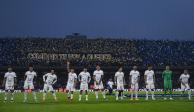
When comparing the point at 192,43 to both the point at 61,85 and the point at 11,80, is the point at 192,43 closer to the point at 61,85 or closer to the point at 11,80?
the point at 61,85

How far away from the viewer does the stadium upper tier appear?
63156 mm

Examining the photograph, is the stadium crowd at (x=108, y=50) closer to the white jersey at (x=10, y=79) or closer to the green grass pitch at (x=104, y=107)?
the white jersey at (x=10, y=79)

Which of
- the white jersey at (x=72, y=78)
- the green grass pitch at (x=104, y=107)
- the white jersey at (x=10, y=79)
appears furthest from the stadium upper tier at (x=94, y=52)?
the green grass pitch at (x=104, y=107)

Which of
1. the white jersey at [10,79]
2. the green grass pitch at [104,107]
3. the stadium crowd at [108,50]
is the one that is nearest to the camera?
the green grass pitch at [104,107]

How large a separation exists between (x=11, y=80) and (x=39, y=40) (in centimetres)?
3513

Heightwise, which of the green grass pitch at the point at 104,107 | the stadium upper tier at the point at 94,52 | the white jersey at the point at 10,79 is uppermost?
the stadium upper tier at the point at 94,52


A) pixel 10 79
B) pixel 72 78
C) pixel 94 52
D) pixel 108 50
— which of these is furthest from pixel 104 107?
pixel 108 50

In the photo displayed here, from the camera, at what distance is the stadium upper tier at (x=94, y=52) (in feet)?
207

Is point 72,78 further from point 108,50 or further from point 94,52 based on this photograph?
point 108,50

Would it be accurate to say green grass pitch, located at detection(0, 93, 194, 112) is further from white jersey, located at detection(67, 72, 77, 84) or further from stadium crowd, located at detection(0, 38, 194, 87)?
stadium crowd, located at detection(0, 38, 194, 87)

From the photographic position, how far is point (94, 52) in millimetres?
65500

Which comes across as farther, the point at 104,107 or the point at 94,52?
the point at 94,52

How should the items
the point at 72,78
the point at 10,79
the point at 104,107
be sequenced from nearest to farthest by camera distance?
the point at 104,107 → the point at 10,79 → the point at 72,78

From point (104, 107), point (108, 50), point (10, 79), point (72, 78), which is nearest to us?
point (104, 107)
